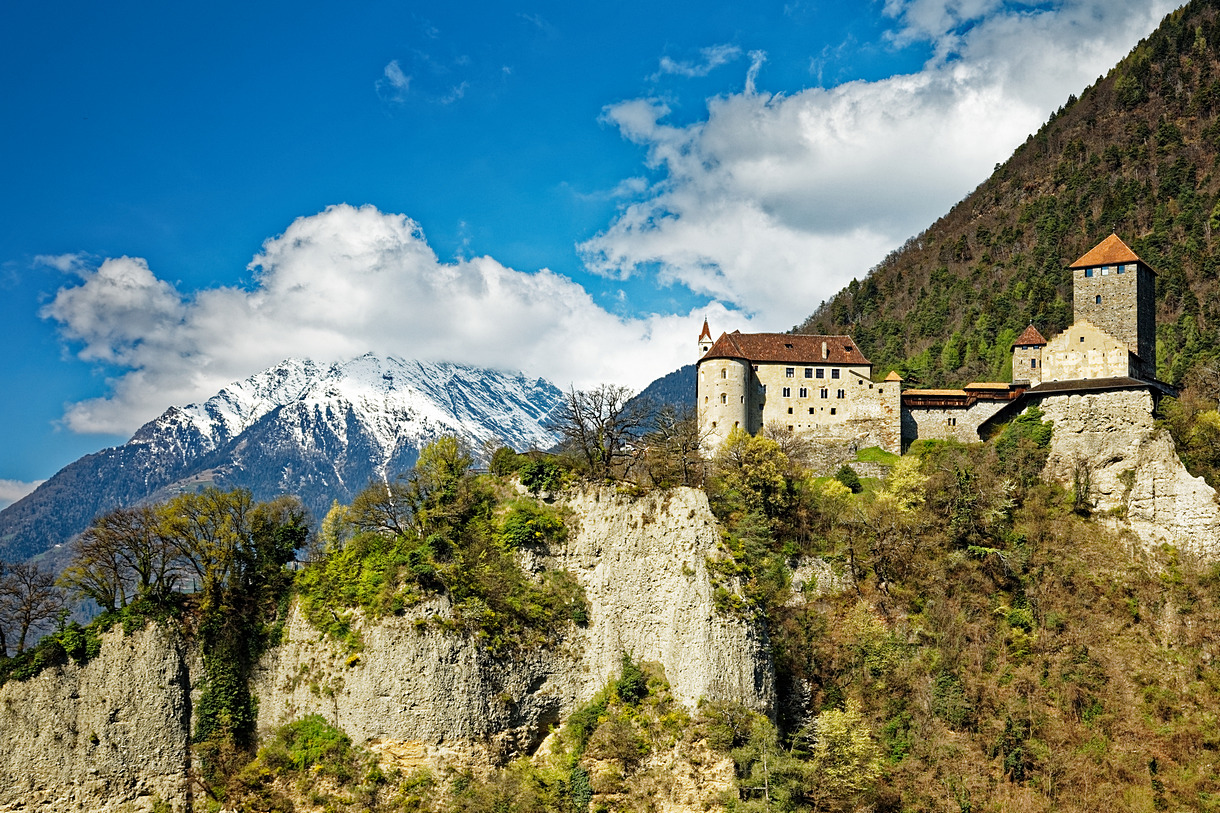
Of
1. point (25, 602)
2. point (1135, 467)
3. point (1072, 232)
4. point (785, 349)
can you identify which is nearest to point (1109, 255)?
point (1135, 467)

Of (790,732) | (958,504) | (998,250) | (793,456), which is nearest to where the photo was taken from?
(790,732)

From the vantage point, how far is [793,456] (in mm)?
76125

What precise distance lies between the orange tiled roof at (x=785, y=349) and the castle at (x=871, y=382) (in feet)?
0.28

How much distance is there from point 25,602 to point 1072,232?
118 metres

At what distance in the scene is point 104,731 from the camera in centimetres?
4500

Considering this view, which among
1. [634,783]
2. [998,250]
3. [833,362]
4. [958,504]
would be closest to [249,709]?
[634,783]

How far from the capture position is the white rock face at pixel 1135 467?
186 feet

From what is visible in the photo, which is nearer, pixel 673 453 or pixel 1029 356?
pixel 673 453

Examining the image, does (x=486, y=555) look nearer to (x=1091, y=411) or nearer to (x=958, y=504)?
(x=958, y=504)

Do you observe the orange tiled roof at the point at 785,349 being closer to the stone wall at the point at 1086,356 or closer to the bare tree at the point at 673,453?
the bare tree at the point at 673,453

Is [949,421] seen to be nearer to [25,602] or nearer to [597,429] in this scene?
[597,429]

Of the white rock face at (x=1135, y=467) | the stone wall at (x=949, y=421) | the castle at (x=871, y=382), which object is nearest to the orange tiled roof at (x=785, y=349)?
the castle at (x=871, y=382)

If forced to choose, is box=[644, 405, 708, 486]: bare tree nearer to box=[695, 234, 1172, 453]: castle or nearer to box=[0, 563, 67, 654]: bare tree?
box=[695, 234, 1172, 453]: castle

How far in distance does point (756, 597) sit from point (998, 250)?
98.6 m
